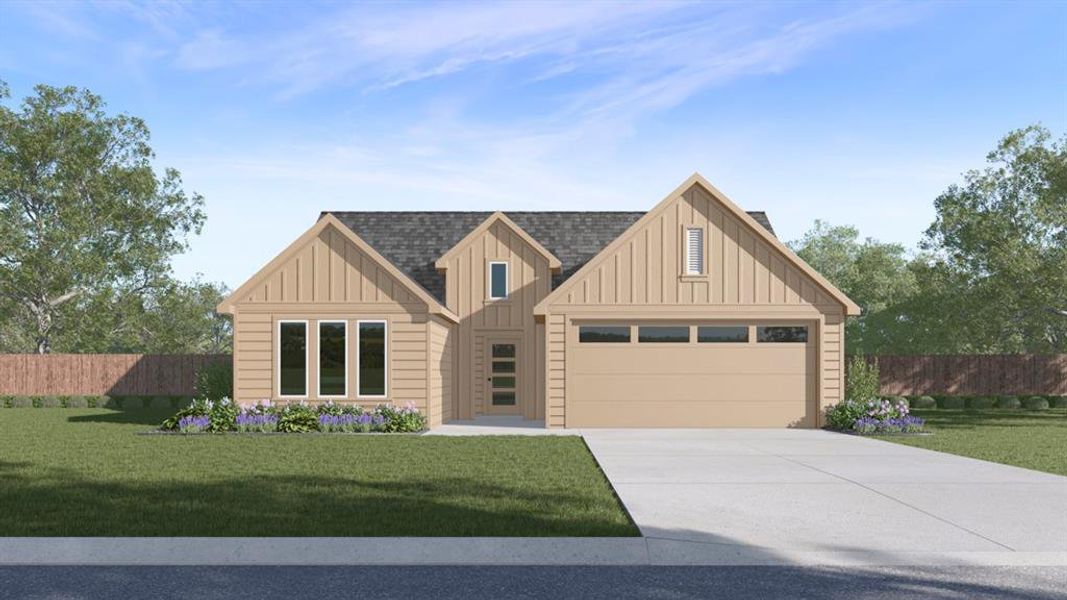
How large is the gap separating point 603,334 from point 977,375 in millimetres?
19105

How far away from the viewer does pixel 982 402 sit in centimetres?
3284

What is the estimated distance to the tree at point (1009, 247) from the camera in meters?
28.6

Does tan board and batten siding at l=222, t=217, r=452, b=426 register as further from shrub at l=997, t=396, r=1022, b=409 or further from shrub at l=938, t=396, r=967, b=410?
shrub at l=997, t=396, r=1022, b=409

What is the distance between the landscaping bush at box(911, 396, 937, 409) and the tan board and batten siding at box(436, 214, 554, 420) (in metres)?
15.5

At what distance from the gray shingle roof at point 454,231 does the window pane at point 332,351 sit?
569cm

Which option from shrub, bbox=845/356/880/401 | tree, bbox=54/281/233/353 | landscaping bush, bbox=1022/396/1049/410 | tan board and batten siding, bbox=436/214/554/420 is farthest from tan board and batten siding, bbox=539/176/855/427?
tree, bbox=54/281/233/353

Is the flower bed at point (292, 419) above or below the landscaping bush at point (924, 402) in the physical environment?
above

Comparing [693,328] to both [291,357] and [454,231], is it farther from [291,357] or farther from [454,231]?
[291,357]

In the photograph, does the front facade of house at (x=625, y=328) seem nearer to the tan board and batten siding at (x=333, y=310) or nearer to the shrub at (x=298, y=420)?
the tan board and batten siding at (x=333, y=310)

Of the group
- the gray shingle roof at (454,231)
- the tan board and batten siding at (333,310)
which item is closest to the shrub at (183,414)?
the tan board and batten siding at (333,310)

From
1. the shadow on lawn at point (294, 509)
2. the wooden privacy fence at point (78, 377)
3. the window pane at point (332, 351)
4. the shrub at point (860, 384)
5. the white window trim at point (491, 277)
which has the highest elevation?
the white window trim at point (491, 277)

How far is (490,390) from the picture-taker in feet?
86.2

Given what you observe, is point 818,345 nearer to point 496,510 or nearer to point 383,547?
point 496,510

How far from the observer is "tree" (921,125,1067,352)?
93.7ft
